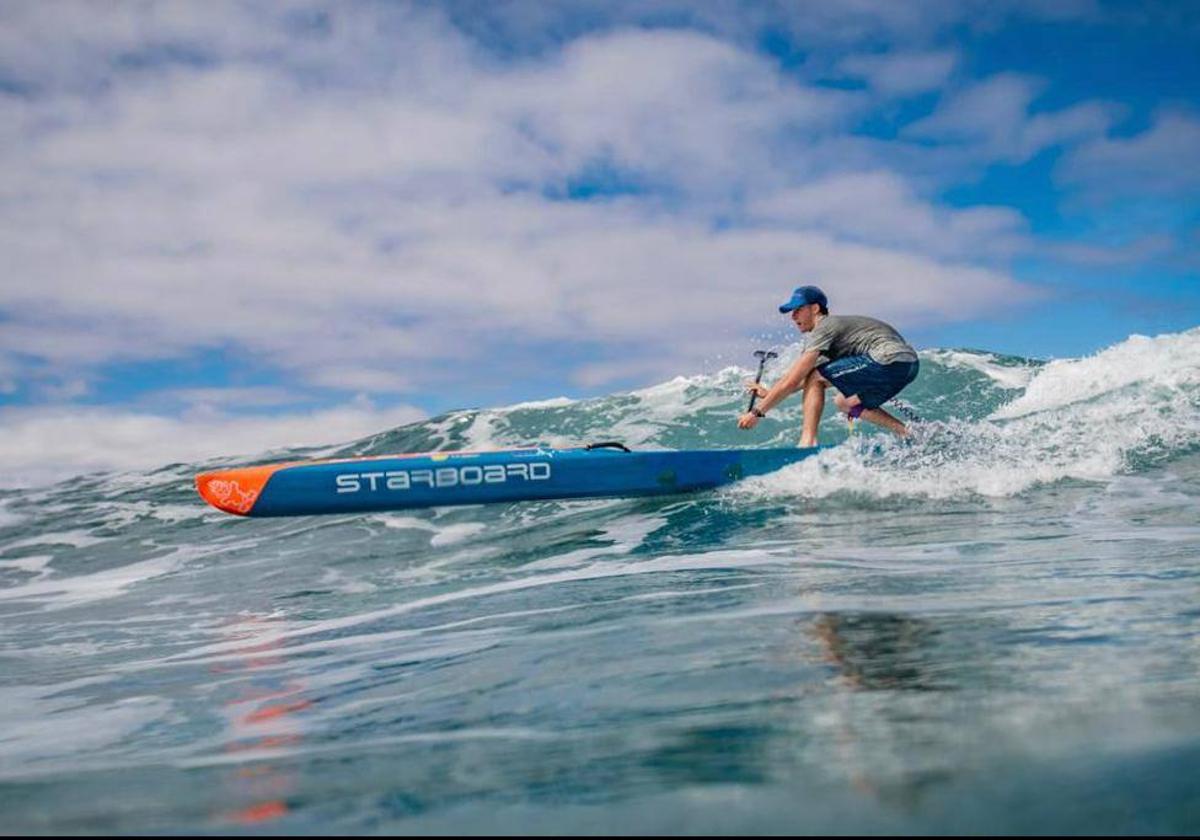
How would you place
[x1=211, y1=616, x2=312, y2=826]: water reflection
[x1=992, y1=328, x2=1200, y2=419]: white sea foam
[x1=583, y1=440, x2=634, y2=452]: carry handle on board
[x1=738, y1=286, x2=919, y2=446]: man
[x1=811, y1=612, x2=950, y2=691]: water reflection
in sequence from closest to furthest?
[x1=211, y1=616, x2=312, y2=826]: water reflection, [x1=811, y1=612, x2=950, y2=691]: water reflection, [x1=738, y1=286, x2=919, y2=446]: man, [x1=583, y1=440, x2=634, y2=452]: carry handle on board, [x1=992, y1=328, x2=1200, y2=419]: white sea foam

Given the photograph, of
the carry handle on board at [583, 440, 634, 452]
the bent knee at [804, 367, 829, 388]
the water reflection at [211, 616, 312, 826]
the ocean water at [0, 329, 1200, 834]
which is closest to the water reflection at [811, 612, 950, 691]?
the ocean water at [0, 329, 1200, 834]

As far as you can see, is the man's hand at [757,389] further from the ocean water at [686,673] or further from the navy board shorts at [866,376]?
the ocean water at [686,673]

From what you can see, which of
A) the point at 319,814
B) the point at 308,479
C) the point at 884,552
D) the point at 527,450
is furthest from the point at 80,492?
the point at 319,814

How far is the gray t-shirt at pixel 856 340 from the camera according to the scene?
27.9 ft

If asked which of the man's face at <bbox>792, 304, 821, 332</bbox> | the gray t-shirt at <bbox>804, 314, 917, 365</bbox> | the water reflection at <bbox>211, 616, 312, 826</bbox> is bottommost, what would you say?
the water reflection at <bbox>211, 616, 312, 826</bbox>

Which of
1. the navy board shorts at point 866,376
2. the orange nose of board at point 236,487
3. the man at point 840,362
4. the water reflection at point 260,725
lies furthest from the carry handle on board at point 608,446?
the water reflection at point 260,725

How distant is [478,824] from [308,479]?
7946 mm

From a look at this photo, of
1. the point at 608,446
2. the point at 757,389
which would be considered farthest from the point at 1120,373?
the point at 608,446

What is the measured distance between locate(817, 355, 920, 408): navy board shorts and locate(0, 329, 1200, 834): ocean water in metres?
0.59

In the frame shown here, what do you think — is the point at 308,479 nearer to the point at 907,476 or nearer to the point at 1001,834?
the point at 907,476

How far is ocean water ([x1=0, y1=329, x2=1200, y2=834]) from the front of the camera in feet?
4.88

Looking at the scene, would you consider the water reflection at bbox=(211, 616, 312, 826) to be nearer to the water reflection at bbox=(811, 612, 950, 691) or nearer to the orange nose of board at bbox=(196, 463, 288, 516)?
the water reflection at bbox=(811, 612, 950, 691)

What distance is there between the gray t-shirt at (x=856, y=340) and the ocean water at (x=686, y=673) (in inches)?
38.4

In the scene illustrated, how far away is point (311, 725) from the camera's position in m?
2.50
